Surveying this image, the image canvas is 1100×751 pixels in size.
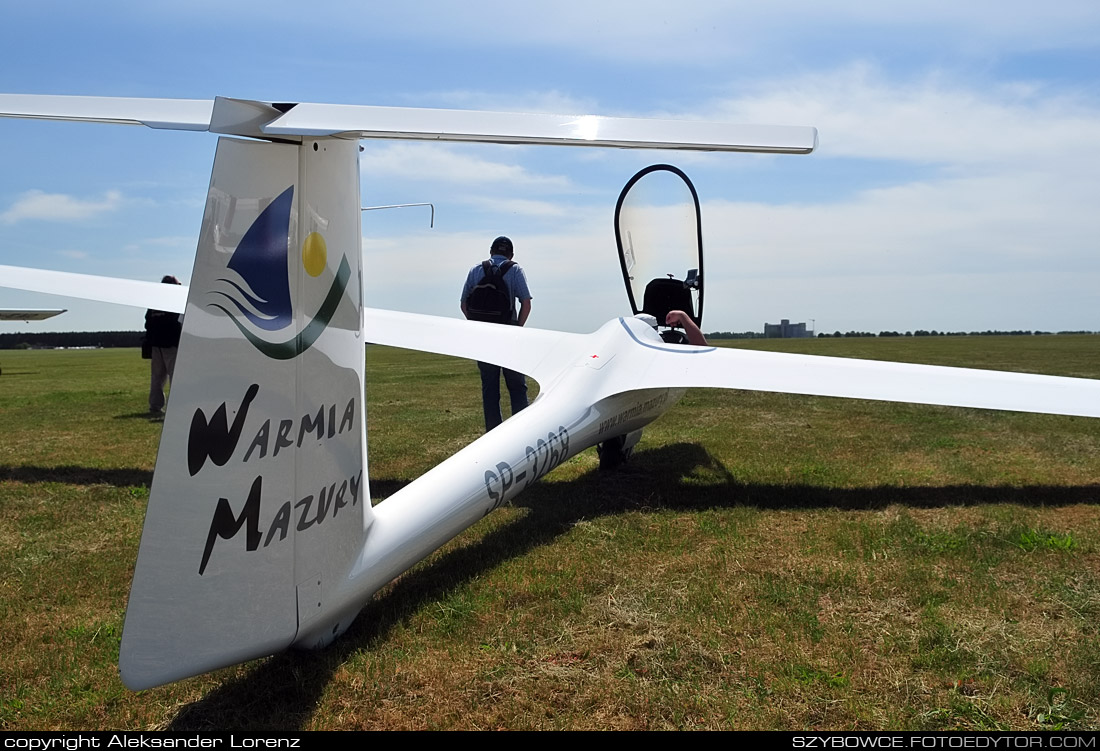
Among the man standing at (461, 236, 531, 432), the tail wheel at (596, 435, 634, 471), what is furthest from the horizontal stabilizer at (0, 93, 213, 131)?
the man standing at (461, 236, 531, 432)

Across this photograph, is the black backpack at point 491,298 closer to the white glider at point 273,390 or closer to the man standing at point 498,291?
the man standing at point 498,291

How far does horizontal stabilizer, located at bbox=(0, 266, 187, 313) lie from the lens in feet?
27.0

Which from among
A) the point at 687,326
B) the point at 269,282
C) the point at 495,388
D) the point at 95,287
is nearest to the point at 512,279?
the point at 495,388

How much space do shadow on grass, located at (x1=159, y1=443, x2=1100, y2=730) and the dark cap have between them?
3.02m

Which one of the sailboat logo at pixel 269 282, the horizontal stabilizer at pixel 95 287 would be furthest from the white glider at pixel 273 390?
the horizontal stabilizer at pixel 95 287

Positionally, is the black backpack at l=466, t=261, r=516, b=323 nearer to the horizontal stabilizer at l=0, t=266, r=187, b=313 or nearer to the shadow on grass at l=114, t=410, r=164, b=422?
the horizontal stabilizer at l=0, t=266, r=187, b=313

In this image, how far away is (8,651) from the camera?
3.75 m

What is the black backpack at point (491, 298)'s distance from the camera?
30.3 ft

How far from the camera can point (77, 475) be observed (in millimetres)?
7766

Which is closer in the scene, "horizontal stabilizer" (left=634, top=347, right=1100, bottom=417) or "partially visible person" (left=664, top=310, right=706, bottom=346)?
"horizontal stabilizer" (left=634, top=347, right=1100, bottom=417)

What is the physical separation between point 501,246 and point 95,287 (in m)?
4.83

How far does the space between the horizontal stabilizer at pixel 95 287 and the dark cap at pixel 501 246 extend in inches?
144

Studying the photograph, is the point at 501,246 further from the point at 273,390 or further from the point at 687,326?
the point at 273,390

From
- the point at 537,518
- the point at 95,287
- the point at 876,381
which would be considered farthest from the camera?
the point at 95,287
